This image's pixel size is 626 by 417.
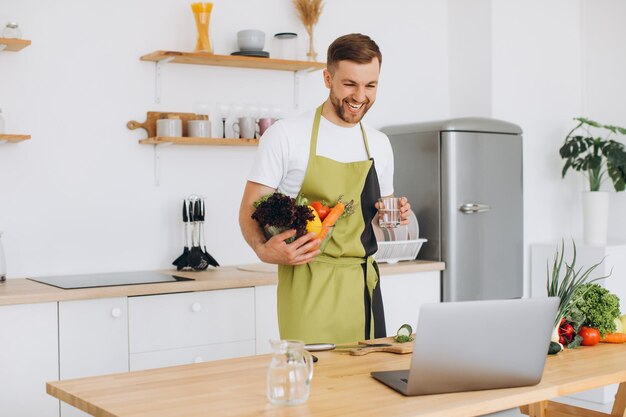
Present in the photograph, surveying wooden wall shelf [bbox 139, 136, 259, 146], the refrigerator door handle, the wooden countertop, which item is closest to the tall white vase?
the refrigerator door handle

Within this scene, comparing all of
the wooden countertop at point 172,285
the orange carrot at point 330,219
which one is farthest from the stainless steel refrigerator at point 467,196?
the orange carrot at point 330,219

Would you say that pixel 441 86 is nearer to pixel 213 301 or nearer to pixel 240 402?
pixel 213 301

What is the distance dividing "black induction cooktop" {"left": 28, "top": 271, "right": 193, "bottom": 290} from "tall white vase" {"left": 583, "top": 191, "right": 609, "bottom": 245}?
248 cm

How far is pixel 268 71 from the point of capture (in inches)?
173

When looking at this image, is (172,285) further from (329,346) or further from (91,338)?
(329,346)

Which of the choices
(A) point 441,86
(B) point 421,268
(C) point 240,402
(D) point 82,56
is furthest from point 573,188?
(C) point 240,402

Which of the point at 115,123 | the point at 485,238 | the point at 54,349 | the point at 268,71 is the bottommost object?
the point at 54,349

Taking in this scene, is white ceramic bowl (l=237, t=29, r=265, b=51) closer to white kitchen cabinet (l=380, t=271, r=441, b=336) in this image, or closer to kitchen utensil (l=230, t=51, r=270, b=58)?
kitchen utensil (l=230, t=51, r=270, b=58)

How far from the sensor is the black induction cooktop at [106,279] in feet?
11.2

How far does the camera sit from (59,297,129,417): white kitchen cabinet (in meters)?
3.21

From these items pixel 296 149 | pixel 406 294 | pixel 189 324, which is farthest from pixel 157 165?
pixel 296 149

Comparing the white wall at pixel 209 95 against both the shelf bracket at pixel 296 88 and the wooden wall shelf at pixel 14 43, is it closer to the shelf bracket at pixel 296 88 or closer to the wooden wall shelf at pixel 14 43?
the shelf bracket at pixel 296 88

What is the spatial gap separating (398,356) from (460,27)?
11.0 feet

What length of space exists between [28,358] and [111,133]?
1.25m
